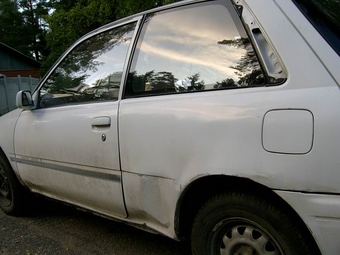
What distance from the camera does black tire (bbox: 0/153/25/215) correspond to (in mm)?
3498

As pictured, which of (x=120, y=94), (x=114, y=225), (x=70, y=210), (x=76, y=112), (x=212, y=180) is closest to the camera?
(x=212, y=180)

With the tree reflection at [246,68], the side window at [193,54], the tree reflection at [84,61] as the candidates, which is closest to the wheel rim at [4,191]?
the tree reflection at [84,61]

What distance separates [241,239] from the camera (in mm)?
1776

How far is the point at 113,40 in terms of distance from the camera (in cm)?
265

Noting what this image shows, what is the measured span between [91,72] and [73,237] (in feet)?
5.10

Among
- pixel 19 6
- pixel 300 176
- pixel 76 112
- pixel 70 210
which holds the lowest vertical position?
pixel 70 210

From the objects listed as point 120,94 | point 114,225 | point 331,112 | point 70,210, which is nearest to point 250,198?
point 331,112

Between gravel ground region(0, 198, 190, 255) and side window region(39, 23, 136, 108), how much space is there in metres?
1.26

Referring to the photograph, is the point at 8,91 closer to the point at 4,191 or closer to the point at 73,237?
the point at 4,191

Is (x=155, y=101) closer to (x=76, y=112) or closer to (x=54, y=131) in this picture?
(x=76, y=112)

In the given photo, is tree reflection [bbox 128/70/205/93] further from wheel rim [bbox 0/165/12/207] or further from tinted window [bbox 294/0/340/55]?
wheel rim [bbox 0/165/12/207]

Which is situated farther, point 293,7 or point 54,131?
point 54,131

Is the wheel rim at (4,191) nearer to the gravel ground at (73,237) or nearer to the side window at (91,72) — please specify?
the gravel ground at (73,237)

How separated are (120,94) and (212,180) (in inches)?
37.5
